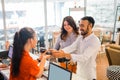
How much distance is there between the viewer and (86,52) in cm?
268

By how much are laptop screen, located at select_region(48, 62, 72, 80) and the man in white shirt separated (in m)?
0.56

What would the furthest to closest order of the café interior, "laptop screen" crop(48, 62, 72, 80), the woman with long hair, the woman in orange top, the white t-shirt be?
the café interior
the woman with long hair
the white t-shirt
the woman in orange top
"laptop screen" crop(48, 62, 72, 80)

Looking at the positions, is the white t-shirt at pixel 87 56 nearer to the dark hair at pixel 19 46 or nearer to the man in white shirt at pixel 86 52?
the man in white shirt at pixel 86 52

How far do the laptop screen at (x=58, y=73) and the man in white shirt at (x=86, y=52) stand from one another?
0.56 meters

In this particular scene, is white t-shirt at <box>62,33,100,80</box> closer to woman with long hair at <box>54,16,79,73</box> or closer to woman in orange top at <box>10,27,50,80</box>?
woman with long hair at <box>54,16,79,73</box>

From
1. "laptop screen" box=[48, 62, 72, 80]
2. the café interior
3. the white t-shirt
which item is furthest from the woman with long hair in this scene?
"laptop screen" box=[48, 62, 72, 80]

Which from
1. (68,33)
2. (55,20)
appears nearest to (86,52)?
(68,33)

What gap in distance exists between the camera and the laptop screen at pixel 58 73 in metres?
1.85

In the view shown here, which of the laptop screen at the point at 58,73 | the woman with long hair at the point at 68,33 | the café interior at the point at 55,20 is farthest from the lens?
the café interior at the point at 55,20

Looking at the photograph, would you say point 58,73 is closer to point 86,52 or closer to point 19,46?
point 19,46

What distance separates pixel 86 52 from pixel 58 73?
771 millimetres

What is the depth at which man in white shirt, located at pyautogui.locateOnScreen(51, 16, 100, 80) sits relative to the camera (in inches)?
105

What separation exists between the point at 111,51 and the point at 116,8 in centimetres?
319

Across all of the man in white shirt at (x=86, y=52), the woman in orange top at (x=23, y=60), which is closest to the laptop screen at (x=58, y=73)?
the woman in orange top at (x=23, y=60)
